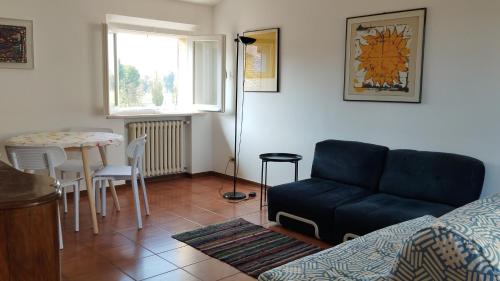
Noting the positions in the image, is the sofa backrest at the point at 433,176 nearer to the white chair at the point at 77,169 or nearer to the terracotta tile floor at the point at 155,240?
the terracotta tile floor at the point at 155,240

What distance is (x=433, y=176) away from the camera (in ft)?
11.2

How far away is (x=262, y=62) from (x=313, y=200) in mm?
2120

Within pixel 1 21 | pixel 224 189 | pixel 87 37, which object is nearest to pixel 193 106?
pixel 224 189

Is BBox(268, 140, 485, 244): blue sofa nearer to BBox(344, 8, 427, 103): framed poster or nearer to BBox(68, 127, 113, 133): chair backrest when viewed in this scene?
BBox(344, 8, 427, 103): framed poster

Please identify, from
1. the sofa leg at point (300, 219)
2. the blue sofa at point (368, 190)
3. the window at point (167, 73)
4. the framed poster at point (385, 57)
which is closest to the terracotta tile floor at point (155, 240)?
the sofa leg at point (300, 219)

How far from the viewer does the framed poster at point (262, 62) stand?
4.96 meters

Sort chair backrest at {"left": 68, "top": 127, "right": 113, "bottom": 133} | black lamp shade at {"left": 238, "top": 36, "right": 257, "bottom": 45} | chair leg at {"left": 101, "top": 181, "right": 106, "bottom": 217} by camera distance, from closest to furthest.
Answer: chair leg at {"left": 101, "top": 181, "right": 106, "bottom": 217}
chair backrest at {"left": 68, "top": 127, "right": 113, "bottom": 133}
black lamp shade at {"left": 238, "top": 36, "right": 257, "bottom": 45}

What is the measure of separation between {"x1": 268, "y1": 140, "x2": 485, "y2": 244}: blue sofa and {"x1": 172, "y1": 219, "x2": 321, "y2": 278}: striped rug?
232 millimetres

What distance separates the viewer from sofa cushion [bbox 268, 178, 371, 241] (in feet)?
11.3

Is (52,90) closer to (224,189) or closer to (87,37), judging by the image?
(87,37)

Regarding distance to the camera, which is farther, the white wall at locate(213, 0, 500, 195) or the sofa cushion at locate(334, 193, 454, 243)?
the white wall at locate(213, 0, 500, 195)

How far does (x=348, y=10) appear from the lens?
4.23 metres

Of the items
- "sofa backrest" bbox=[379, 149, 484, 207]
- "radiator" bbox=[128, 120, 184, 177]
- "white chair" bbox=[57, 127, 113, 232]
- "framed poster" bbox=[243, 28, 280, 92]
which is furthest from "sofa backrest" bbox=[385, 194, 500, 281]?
"radiator" bbox=[128, 120, 184, 177]

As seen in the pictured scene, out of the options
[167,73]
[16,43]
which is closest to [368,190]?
[167,73]
